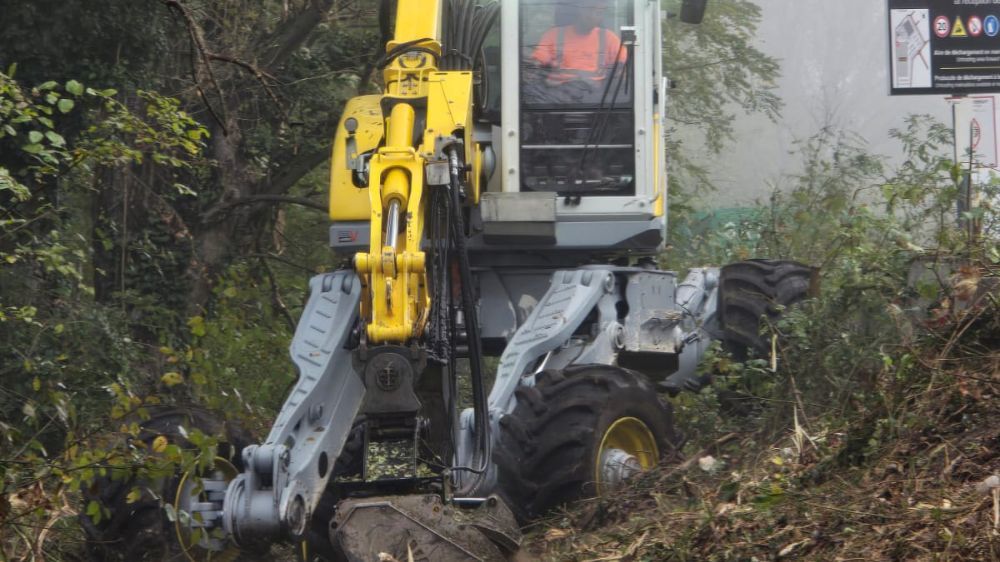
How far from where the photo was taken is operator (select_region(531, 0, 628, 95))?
10.0 meters

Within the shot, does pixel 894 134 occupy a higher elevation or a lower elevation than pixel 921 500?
higher

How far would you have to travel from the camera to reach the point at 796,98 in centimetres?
4453

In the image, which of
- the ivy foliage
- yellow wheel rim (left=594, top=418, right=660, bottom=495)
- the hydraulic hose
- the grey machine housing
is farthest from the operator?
yellow wheel rim (left=594, top=418, right=660, bottom=495)

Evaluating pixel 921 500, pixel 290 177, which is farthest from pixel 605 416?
pixel 290 177

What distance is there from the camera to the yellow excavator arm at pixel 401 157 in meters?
7.70

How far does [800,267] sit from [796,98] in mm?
34601

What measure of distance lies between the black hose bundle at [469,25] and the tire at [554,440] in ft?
8.88

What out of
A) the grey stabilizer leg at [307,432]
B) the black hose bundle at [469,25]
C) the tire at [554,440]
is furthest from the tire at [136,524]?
the black hose bundle at [469,25]

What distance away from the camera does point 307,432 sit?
7.98 meters

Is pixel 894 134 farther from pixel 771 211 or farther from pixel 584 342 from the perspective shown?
pixel 584 342

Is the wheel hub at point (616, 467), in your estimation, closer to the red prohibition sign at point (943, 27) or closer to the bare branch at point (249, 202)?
the red prohibition sign at point (943, 27)

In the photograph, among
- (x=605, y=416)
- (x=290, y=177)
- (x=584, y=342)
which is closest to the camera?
(x=605, y=416)

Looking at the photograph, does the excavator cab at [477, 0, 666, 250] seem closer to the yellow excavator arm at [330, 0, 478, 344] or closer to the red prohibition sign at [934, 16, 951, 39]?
the yellow excavator arm at [330, 0, 478, 344]

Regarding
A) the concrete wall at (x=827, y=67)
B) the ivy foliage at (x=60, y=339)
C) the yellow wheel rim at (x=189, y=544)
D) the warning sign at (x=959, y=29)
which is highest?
the concrete wall at (x=827, y=67)
